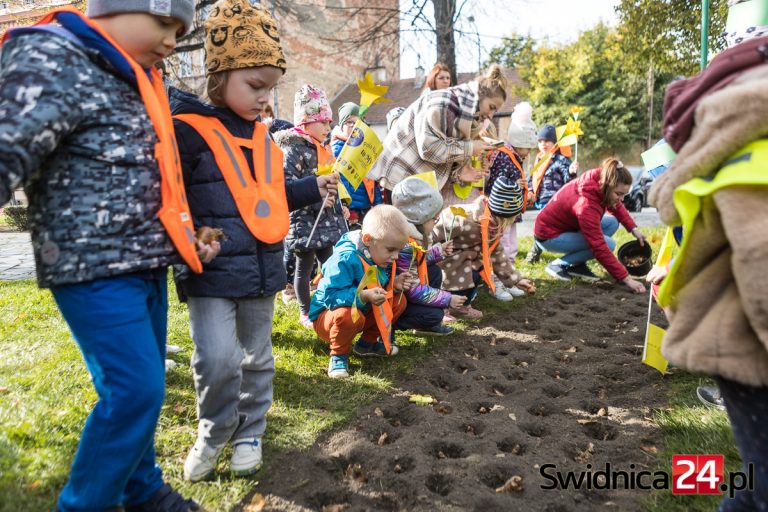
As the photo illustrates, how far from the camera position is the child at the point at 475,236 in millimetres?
4523

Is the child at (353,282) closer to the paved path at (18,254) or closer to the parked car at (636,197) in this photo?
the paved path at (18,254)

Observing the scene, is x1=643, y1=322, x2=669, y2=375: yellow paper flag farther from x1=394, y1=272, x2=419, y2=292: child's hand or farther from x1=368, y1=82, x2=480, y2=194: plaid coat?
x1=368, y1=82, x2=480, y2=194: plaid coat

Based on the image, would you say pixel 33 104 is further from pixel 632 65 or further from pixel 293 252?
pixel 632 65

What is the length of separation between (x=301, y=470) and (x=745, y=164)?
1.87 m

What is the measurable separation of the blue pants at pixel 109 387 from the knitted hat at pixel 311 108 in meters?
2.57

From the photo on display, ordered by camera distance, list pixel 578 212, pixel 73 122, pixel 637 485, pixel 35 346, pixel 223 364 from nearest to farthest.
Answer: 1. pixel 73 122
2. pixel 223 364
3. pixel 637 485
4. pixel 35 346
5. pixel 578 212

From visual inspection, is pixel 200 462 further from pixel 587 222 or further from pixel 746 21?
pixel 587 222

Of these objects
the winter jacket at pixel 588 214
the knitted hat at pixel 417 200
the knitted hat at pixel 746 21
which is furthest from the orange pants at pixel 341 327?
the winter jacket at pixel 588 214

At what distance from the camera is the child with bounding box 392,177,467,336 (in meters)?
3.76

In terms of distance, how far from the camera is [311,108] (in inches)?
155

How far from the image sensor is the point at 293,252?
13.9ft

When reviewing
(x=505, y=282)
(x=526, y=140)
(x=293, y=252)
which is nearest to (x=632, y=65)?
(x=526, y=140)

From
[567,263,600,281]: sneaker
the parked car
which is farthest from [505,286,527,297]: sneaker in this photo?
the parked car

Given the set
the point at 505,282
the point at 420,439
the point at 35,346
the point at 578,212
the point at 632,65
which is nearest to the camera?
the point at 420,439
